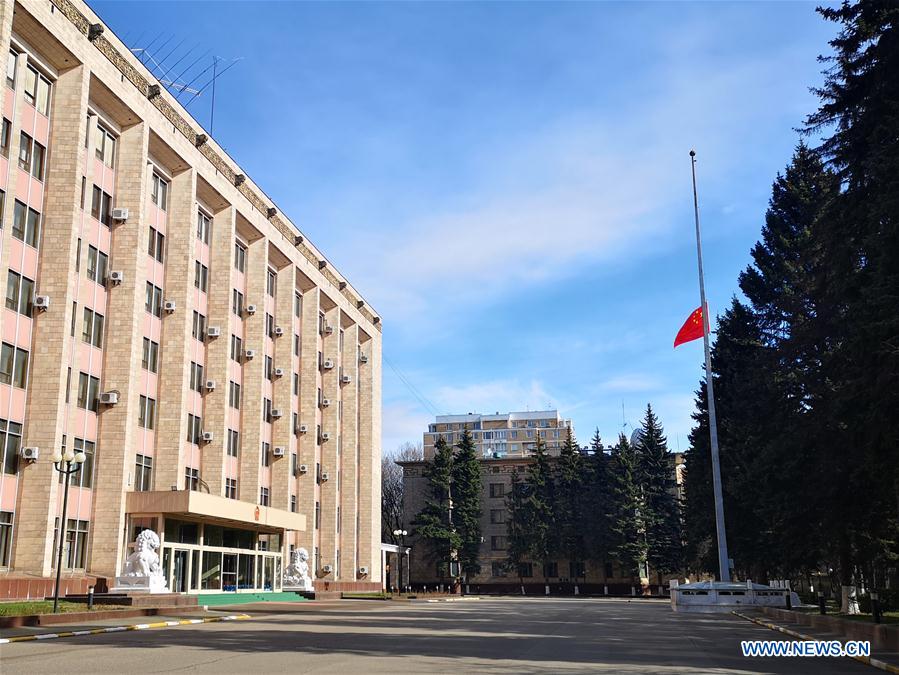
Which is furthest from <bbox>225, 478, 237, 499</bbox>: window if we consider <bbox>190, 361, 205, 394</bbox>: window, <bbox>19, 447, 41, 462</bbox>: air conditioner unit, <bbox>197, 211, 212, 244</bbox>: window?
<bbox>19, 447, 41, 462</bbox>: air conditioner unit

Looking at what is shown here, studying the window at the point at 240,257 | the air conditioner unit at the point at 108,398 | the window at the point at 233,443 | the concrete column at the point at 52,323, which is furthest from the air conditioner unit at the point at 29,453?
the window at the point at 240,257

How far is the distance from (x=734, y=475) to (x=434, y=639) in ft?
92.9

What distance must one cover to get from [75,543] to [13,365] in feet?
25.2

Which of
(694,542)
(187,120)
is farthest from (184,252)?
(694,542)

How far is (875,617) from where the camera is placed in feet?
57.2

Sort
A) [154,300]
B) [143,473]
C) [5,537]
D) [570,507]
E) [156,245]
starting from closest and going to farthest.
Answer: [5,537] < [143,473] < [154,300] < [156,245] < [570,507]

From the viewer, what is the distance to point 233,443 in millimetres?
45625

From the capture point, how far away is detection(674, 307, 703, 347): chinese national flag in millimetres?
37406

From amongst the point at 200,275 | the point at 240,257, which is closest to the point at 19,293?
the point at 200,275

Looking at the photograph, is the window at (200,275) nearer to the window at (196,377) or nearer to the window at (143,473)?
the window at (196,377)

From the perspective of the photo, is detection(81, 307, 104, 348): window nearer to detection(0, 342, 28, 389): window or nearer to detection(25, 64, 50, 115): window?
detection(0, 342, 28, 389): window

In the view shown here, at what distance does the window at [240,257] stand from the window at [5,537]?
22.9m

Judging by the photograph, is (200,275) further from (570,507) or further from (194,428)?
(570,507)

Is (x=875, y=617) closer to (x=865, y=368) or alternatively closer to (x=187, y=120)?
(x=865, y=368)
